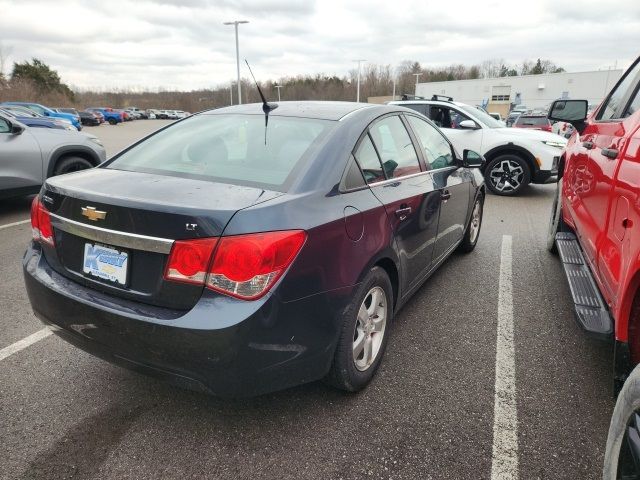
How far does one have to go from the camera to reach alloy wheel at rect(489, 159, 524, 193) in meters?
8.50

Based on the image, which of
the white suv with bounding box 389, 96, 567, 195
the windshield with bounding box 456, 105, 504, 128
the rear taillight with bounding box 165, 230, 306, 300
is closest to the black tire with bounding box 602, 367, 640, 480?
the rear taillight with bounding box 165, 230, 306, 300

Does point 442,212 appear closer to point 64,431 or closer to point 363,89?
point 64,431

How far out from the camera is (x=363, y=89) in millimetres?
83000

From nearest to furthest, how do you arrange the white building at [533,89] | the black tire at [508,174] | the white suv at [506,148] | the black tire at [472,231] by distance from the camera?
the black tire at [472,231] < the white suv at [506,148] < the black tire at [508,174] < the white building at [533,89]

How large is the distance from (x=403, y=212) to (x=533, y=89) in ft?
223

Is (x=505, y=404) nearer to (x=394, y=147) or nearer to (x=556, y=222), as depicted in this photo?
(x=394, y=147)

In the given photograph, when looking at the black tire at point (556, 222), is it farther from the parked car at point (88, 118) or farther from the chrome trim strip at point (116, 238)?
the parked car at point (88, 118)

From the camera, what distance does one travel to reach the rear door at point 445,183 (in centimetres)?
354

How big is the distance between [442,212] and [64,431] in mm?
2836

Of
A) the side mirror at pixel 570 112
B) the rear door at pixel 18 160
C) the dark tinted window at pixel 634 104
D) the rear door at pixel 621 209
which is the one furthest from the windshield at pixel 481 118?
the rear door at pixel 18 160

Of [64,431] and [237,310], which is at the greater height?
[237,310]

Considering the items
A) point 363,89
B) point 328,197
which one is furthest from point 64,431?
point 363,89

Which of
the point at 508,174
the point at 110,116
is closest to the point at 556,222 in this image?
the point at 508,174

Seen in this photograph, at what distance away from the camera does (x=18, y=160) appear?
6.29 meters
